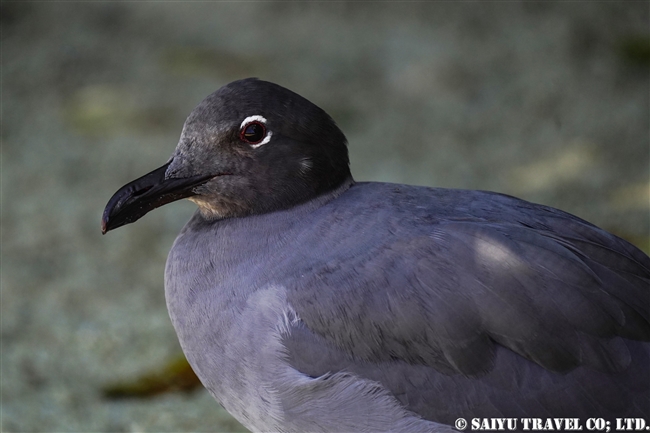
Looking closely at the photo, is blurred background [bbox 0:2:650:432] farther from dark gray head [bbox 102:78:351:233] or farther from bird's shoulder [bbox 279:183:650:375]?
bird's shoulder [bbox 279:183:650:375]

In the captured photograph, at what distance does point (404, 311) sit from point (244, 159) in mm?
709

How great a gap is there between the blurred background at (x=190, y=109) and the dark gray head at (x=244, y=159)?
1.07 m

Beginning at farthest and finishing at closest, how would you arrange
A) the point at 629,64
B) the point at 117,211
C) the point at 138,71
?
the point at 138,71 → the point at 629,64 → the point at 117,211

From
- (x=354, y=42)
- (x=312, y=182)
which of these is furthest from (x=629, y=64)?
(x=312, y=182)

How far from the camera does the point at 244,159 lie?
99.1 inches

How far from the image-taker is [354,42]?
21.3 feet

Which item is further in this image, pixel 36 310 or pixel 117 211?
pixel 36 310

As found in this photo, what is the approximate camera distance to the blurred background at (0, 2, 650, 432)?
3617mm

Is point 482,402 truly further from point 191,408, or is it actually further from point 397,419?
point 191,408

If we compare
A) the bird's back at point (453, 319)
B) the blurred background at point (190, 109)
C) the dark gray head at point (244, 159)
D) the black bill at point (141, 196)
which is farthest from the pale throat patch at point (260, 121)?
the blurred background at point (190, 109)

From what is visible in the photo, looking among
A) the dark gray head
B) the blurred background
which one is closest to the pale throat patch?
the dark gray head

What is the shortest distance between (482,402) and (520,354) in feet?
0.53

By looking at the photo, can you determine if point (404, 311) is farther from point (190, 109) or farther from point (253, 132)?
point (190, 109)

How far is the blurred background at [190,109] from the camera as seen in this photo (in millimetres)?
3617
